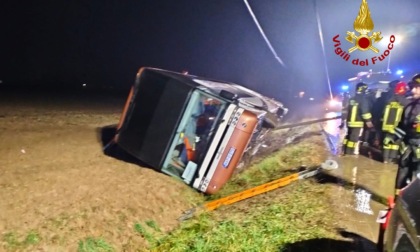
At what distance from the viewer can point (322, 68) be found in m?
31.4

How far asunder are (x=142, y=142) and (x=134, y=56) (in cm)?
4436

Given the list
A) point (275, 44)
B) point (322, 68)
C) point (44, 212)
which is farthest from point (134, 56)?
point (44, 212)

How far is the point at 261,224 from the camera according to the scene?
17.0 feet

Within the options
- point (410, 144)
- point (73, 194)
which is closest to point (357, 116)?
point (410, 144)

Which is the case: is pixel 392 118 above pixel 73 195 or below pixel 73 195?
above

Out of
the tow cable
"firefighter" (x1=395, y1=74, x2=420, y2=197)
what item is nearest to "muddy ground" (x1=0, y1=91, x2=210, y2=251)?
the tow cable

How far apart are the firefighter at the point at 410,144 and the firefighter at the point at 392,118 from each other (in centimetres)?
178

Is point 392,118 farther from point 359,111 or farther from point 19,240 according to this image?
point 19,240

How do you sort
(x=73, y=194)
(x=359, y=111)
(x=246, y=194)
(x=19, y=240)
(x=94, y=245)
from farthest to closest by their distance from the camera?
(x=359, y=111) < (x=246, y=194) < (x=73, y=194) < (x=94, y=245) < (x=19, y=240)

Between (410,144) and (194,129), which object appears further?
(194,129)

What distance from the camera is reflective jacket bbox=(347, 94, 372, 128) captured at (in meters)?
8.31

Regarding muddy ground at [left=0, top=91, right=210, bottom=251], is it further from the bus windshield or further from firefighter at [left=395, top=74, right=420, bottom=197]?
firefighter at [left=395, top=74, right=420, bottom=197]

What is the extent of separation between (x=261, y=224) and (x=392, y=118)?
12.7 feet

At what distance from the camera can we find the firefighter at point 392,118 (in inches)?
296
